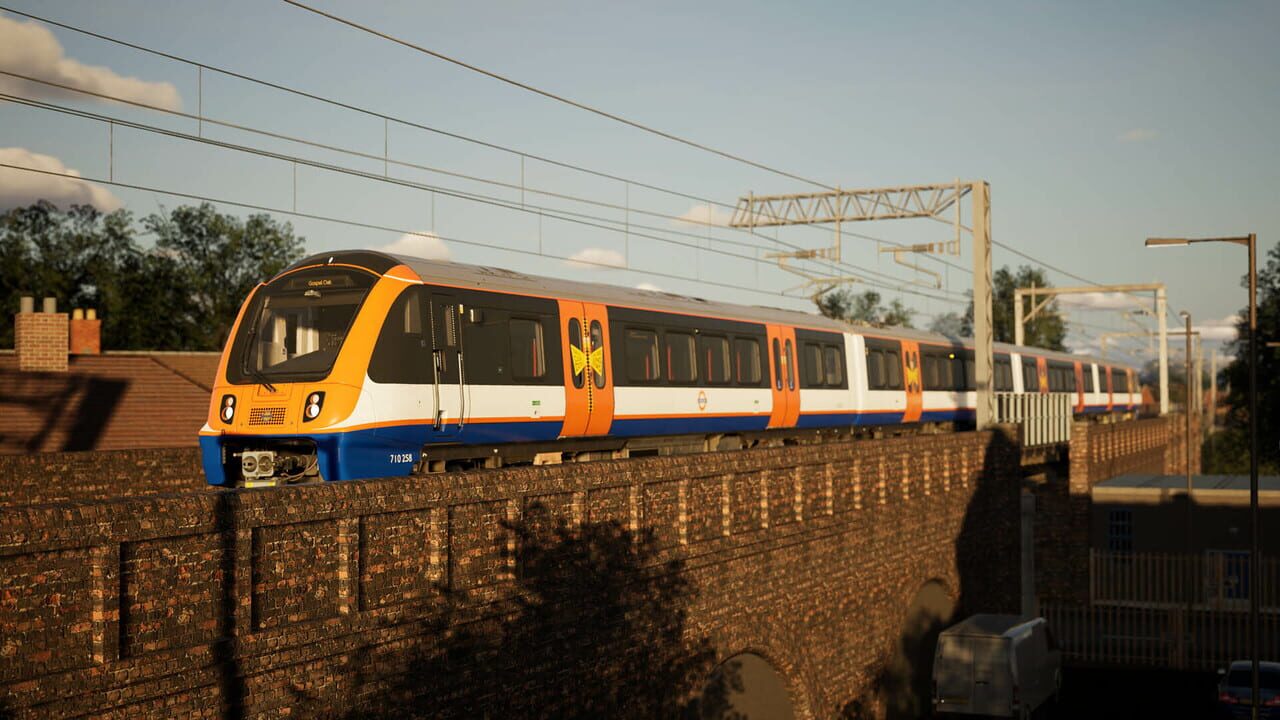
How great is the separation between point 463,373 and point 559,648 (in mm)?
3701

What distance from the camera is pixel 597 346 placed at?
18.2 meters

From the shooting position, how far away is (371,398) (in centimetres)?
1393

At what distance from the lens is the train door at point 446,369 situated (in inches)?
585

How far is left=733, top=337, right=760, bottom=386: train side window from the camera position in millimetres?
22203

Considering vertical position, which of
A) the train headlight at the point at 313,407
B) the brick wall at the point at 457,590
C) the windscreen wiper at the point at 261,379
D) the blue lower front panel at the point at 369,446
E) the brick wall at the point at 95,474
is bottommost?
the brick wall at the point at 457,590

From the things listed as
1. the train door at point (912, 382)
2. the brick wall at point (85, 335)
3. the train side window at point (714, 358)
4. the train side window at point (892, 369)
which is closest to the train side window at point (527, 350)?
the train side window at point (714, 358)

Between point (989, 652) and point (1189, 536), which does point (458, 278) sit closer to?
point (989, 652)

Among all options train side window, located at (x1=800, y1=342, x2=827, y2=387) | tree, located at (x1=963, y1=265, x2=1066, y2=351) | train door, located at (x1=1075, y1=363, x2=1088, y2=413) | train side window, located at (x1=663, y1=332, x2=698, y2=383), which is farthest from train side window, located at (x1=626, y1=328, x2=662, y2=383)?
tree, located at (x1=963, y1=265, x2=1066, y2=351)

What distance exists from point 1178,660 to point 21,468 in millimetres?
28402

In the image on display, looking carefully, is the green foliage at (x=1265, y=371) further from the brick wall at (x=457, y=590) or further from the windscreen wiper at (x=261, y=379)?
the windscreen wiper at (x=261, y=379)

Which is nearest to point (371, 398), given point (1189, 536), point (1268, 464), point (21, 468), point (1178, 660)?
point (21, 468)

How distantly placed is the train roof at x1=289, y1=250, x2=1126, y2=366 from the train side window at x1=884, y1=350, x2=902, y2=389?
3.76ft

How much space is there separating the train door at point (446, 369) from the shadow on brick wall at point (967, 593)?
9444 millimetres

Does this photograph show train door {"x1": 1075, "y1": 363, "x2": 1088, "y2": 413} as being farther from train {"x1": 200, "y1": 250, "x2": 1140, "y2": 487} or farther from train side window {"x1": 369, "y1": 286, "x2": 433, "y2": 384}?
train side window {"x1": 369, "y1": 286, "x2": 433, "y2": 384}
